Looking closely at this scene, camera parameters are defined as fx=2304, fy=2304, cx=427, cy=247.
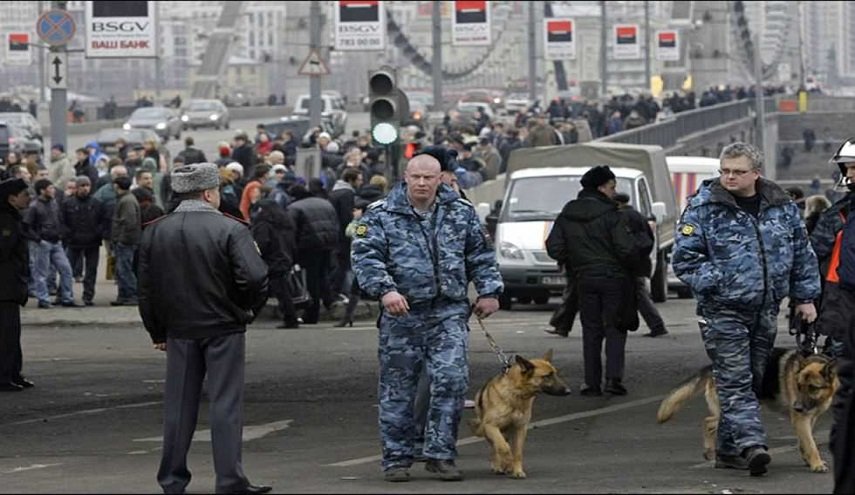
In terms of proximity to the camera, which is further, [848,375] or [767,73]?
[767,73]

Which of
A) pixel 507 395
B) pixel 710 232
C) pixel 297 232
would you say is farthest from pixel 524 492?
pixel 297 232

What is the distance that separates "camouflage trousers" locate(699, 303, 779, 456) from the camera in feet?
39.2

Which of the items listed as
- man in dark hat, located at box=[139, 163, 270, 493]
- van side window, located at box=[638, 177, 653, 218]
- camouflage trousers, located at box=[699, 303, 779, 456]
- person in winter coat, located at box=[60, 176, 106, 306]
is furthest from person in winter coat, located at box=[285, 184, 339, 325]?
man in dark hat, located at box=[139, 163, 270, 493]

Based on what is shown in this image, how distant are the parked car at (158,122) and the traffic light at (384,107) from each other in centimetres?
5257

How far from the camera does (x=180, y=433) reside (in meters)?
11.0

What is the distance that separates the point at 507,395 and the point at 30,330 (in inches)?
519

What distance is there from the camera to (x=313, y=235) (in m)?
24.0

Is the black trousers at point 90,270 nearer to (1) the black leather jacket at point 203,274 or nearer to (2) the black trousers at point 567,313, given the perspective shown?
(2) the black trousers at point 567,313

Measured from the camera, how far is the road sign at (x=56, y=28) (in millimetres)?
31094

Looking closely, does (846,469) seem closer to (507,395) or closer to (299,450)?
(507,395)

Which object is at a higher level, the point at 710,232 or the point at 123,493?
the point at 710,232

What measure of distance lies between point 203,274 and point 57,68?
2118cm

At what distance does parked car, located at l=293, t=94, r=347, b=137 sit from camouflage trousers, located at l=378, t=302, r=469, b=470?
57.9m

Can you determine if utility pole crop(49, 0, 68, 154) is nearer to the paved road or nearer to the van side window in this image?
the van side window
